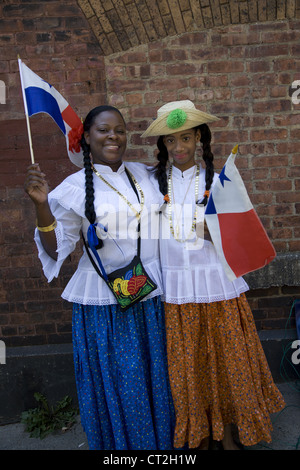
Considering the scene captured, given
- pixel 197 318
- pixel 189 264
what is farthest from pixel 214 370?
pixel 189 264

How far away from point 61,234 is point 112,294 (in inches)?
16.7

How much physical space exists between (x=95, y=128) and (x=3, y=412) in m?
2.26

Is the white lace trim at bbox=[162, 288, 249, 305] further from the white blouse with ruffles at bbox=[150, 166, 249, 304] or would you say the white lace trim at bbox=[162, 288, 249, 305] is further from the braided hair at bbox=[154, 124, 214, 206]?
the braided hair at bbox=[154, 124, 214, 206]

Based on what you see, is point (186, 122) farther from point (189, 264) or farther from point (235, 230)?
point (189, 264)

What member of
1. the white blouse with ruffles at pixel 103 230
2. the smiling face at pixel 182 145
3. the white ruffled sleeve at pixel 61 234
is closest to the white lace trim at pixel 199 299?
the white blouse with ruffles at pixel 103 230

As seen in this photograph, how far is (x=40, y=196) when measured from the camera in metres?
2.00

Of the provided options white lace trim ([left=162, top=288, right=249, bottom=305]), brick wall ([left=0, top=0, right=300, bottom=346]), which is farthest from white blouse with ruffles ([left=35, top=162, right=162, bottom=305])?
brick wall ([left=0, top=0, right=300, bottom=346])

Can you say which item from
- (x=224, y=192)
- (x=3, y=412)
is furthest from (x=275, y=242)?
(x=3, y=412)

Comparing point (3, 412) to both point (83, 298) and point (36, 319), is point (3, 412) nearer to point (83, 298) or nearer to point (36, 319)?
point (36, 319)

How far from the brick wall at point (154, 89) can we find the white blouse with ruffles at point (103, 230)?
0.86 meters

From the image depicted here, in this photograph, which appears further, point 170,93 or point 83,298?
point 170,93

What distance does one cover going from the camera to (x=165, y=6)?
2.92m

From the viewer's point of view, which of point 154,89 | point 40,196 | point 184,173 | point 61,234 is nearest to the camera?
point 40,196

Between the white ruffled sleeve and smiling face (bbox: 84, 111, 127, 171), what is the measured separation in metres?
0.34
